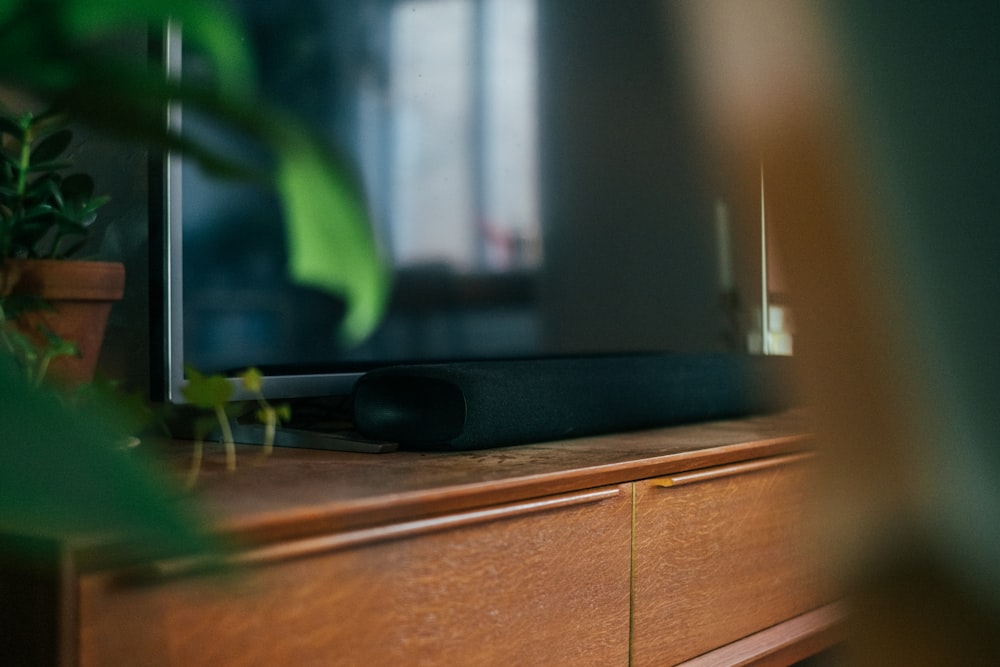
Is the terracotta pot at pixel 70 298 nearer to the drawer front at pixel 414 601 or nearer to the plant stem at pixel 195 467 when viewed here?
the plant stem at pixel 195 467

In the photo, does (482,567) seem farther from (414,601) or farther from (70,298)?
(70,298)

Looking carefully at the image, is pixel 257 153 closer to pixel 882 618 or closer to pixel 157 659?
pixel 157 659

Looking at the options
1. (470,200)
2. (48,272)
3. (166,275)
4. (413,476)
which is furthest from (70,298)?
(470,200)

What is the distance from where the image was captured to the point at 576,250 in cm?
136

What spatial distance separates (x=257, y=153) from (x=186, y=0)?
67cm

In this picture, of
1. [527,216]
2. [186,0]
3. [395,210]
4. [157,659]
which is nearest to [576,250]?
[527,216]

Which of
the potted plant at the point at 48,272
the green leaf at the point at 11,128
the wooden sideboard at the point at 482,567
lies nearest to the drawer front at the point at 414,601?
the wooden sideboard at the point at 482,567

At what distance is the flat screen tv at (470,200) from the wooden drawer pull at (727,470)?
39cm

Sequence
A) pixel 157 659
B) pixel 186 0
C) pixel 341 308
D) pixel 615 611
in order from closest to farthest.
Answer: pixel 186 0, pixel 157 659, pixel 615 611, pixel 341 308

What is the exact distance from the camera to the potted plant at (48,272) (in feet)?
2.29

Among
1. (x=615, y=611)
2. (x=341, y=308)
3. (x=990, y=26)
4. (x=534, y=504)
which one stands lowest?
(x=615, y=611)

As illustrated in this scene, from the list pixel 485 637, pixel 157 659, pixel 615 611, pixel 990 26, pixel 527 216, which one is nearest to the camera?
pixel 157 659

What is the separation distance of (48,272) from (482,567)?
1.32 ft

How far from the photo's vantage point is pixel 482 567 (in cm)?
66
